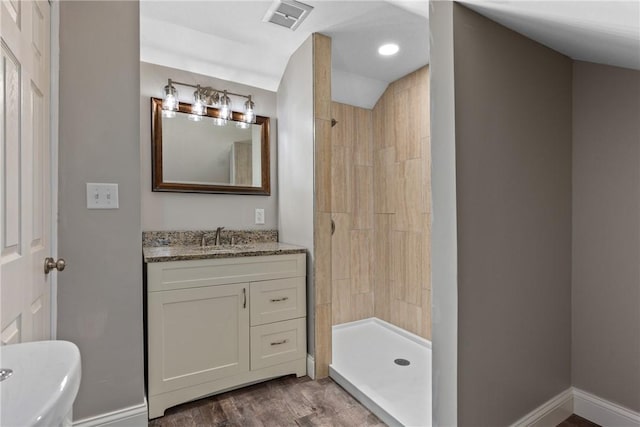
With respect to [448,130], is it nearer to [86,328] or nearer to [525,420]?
[525,420]

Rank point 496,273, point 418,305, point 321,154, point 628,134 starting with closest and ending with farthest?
1. point 496,273
2. point 628,134
3. point 321,154
4. point 418,305

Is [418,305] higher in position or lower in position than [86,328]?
lower

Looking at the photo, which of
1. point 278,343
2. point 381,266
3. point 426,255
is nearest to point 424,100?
point 426,255

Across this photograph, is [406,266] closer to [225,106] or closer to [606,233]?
[606,233]

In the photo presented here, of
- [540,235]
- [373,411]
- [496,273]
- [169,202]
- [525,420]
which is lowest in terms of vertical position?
[373,411]

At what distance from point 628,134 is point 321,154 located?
1596mm

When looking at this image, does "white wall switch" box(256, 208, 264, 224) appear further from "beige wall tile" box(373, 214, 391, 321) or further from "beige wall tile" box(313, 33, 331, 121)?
"beige wall tile" box(373, 214, 391, 321)

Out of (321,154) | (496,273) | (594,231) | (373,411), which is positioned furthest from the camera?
(321,154)

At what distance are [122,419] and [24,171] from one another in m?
1.21

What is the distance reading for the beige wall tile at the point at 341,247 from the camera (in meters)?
3.08

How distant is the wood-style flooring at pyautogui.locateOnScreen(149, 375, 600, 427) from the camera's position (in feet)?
5.62

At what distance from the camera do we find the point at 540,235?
1.61 meters

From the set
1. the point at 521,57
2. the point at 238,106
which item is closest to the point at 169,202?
the point at 238,106

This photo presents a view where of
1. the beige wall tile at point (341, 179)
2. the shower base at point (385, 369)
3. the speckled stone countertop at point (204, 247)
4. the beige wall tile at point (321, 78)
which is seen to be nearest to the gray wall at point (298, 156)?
the beige wall tile at point (321, 78)
